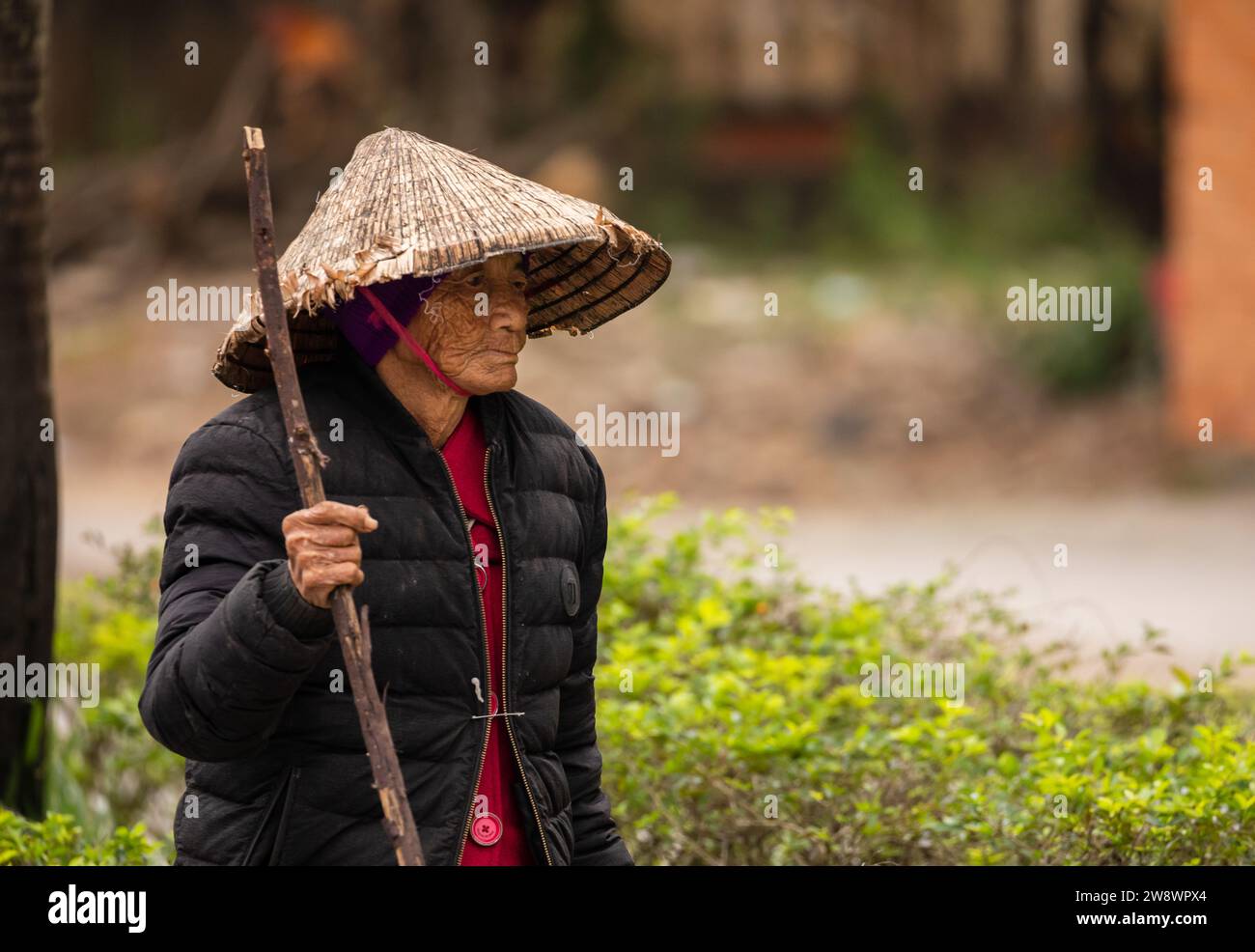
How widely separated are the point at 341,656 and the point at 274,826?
0.82 feet

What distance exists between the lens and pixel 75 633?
4930 millimetres

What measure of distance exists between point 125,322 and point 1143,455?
24.5 ft

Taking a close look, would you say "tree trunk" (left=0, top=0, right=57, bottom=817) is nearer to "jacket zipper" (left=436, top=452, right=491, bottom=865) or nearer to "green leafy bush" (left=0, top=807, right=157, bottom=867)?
"green leafy bush" (left=0, top=807, right=157, bottom=867)

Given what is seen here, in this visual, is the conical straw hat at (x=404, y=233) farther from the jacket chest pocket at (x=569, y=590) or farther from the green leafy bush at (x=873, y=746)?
the green leafy bush at (x=873, y=746)

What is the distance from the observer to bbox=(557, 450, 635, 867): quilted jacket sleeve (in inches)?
104

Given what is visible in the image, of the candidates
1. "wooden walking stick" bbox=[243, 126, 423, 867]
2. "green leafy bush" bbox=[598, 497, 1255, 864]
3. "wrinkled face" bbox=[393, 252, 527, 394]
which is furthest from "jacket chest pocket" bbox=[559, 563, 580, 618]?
"green leafy bush" bbox=[598, 497, 1255, 864]

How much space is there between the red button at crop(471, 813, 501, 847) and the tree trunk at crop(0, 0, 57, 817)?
180cm

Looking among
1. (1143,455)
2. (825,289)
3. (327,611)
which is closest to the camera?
(327,611)

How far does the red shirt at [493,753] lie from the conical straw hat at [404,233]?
341 mm

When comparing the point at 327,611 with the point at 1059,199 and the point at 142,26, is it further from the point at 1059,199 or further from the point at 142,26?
the point at 142,26

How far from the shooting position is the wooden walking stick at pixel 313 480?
2.15 m

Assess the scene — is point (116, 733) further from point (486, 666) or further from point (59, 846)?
point (486, 666)

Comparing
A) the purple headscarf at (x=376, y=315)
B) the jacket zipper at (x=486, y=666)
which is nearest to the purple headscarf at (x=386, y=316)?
the purple headscarf at (x=376, y=315)

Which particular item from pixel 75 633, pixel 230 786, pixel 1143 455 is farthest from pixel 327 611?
pixel 1143 455
